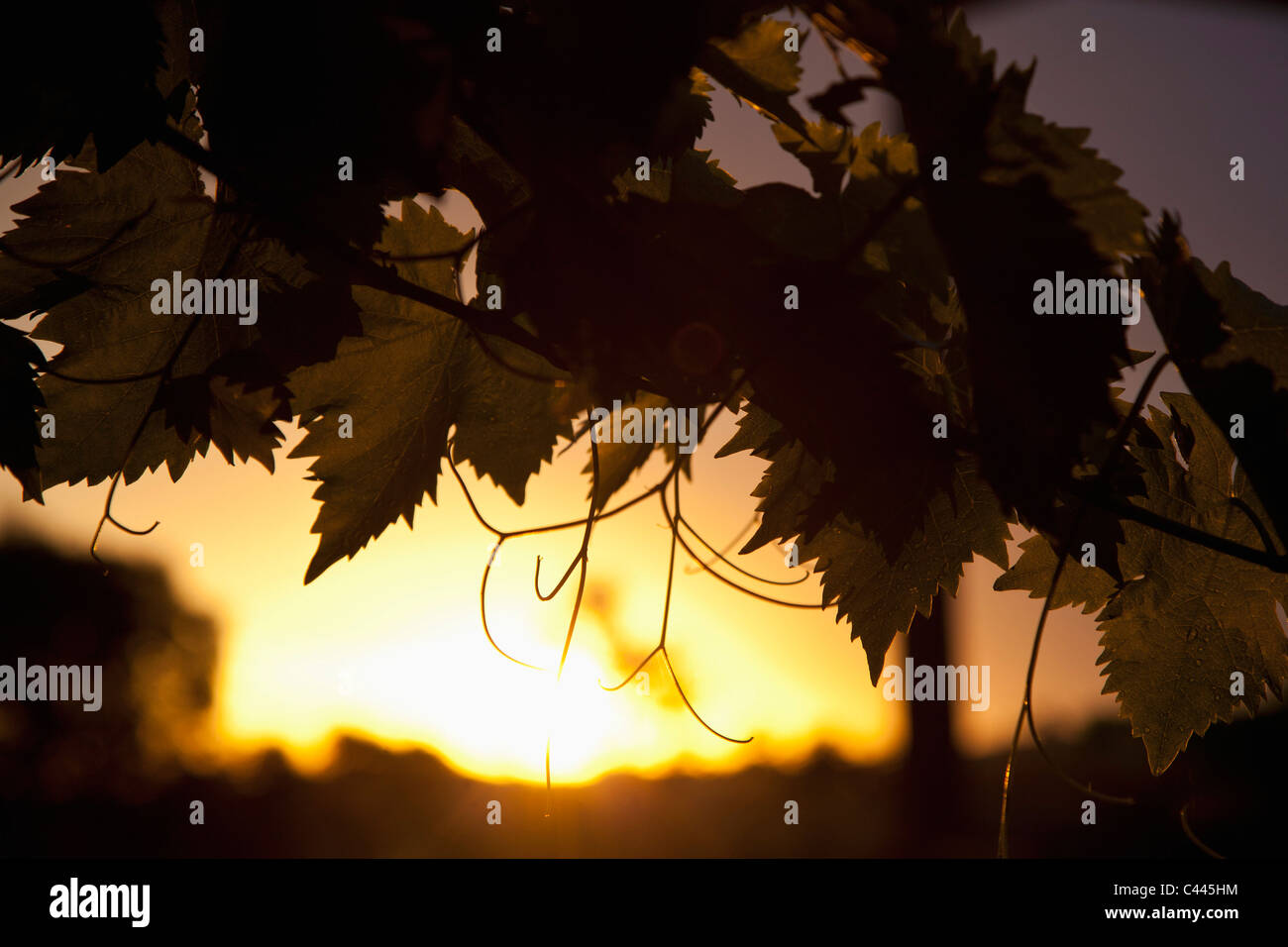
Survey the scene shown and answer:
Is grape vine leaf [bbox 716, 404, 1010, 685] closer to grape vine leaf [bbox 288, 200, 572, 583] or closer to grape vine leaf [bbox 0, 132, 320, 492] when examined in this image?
grape vine leaf [bbox 288, 200, 572, 583]

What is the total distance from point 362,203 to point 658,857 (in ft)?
1.36

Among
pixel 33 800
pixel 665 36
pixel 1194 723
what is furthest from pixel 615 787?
pixel 33 800

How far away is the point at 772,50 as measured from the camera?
504mm

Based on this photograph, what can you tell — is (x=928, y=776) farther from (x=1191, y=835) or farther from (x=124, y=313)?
(x=124, y=313)

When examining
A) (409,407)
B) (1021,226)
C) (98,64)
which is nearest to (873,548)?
(1021,226)

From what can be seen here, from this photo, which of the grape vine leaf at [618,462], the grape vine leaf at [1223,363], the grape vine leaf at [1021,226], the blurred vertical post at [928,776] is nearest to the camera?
the grape vine leaf at [1021,226]

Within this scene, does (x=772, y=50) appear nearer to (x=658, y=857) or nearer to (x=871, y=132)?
(x=871, y=132)

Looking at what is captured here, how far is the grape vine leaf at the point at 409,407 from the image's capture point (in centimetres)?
66

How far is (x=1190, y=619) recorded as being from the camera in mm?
681

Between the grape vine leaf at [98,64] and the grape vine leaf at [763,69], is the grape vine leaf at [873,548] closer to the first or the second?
the grape vine leaf at [763,69]

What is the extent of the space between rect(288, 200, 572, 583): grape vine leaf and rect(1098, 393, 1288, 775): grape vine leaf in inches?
17.8

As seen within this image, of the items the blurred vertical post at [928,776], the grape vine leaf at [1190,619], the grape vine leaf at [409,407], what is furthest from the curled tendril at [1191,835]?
the blurred vertical post at [928,776]

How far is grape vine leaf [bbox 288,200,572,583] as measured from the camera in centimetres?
66

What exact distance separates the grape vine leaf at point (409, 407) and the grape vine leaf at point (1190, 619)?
451 millimetres
